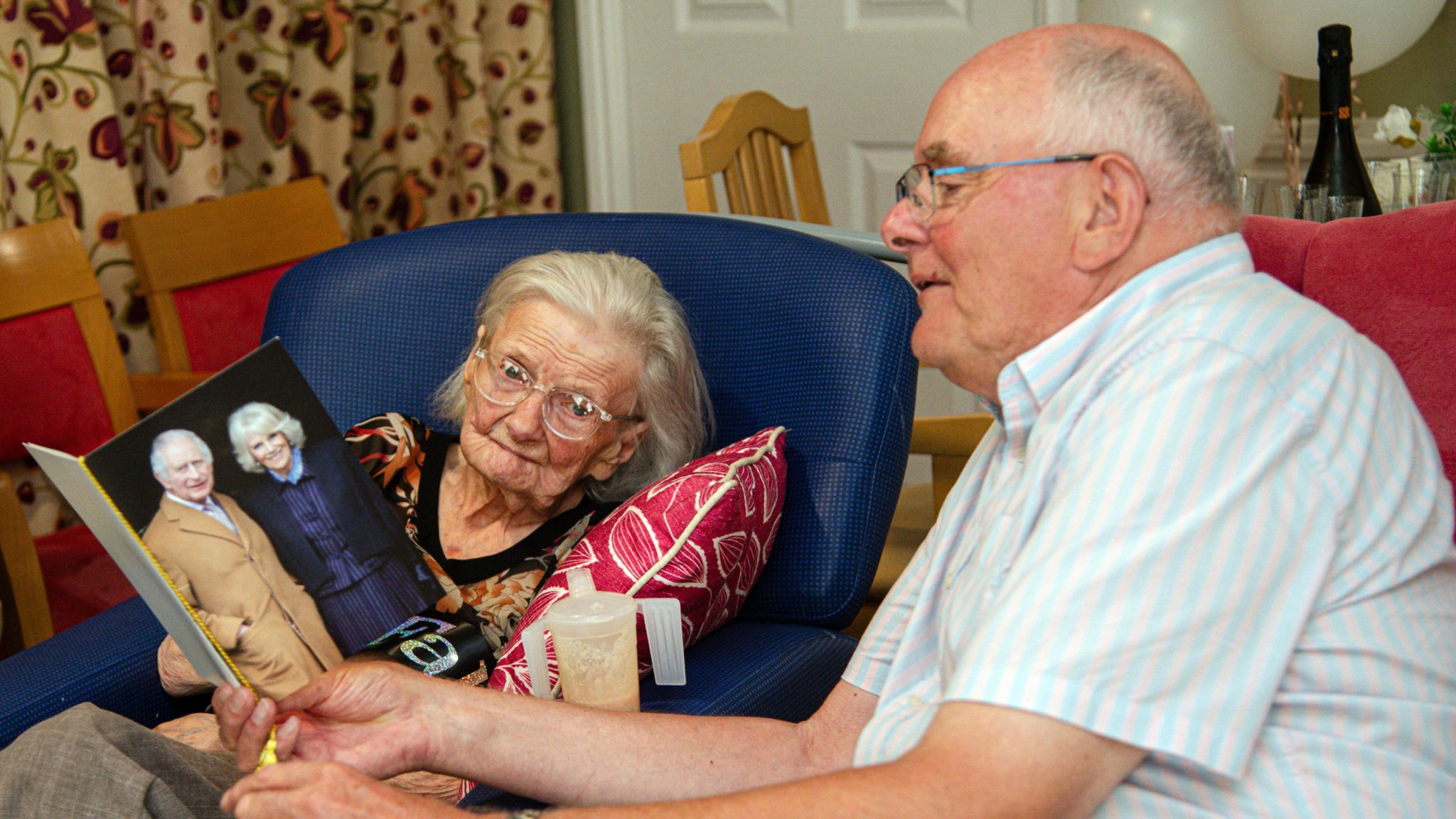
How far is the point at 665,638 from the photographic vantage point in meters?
1.24

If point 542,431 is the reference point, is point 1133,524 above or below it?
above

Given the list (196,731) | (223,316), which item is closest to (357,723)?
(196,731)

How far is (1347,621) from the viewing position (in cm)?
80

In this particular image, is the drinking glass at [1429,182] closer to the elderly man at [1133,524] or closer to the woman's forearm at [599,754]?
the elderly man at [1133,524]

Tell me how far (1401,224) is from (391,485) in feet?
3.62

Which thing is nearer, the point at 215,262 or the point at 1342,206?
the point at 1342,206

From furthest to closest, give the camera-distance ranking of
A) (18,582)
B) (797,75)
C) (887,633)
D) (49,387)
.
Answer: (797,75) → (49,387) → (18,582) → (887,633)

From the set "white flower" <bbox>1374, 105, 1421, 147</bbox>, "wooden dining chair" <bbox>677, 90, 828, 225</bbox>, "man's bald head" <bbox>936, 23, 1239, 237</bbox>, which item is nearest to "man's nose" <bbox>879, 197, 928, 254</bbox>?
"man's bald head" <bbox>936, 23, 1239, 237</bbox>

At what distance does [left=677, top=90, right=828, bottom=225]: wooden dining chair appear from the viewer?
2277 millimetres

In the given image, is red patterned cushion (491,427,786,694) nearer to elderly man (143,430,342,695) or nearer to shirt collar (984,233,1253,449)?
elderly man (143,430,342,695)

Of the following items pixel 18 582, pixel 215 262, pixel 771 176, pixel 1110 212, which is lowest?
pixel 18 582

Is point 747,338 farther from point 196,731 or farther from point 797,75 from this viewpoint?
A: point 797,75

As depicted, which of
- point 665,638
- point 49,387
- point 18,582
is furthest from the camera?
point 49,387

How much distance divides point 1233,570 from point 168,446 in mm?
765
